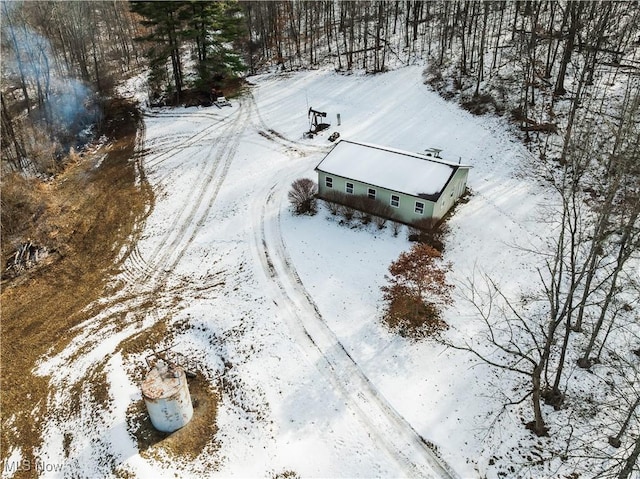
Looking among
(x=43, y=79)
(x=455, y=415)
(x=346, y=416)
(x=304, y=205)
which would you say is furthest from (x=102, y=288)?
(x=43, y=79)

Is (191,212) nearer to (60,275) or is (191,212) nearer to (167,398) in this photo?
(60,275)

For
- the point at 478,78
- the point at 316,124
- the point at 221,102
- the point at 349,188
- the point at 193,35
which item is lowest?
the point at 349,188

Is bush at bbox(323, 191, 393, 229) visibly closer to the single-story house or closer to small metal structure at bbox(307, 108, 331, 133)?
the single-story house

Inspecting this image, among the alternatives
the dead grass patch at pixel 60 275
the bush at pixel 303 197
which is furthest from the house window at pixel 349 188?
the dead grass patch at pixel 60 275

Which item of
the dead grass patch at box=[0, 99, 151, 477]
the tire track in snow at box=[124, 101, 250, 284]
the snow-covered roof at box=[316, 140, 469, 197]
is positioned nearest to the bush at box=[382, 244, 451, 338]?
the snow-covered roof at box=[316, 140, 469, 197]

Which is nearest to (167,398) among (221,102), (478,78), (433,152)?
(433,152)

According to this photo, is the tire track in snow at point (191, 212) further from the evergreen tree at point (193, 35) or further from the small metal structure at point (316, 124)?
the evergreen tree at point (193, 35)
